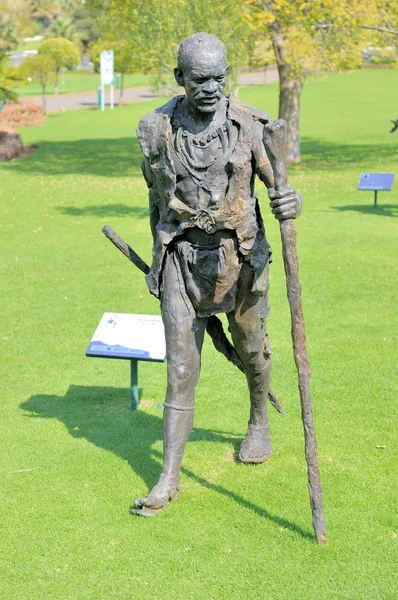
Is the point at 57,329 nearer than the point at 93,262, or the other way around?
the point at 57,329

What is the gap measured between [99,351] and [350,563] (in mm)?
2938

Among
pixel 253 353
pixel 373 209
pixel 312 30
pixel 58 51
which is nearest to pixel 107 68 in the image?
pixel 58 51

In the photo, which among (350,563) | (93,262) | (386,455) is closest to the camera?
(350,563)

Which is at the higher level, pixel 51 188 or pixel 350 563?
pixel 350 563

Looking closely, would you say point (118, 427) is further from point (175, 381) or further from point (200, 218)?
point (200, 218)

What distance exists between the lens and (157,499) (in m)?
5.77

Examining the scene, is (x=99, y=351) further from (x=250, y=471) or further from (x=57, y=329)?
(x=57, y=329)

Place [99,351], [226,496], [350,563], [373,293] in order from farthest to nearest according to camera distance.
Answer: [373,293] < [99,351] < [226,496] < [350,563]

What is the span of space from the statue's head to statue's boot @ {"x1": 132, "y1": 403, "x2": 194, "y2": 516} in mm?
1954

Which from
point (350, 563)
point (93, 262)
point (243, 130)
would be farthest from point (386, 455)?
point (93, 262)

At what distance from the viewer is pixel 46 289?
1187cm

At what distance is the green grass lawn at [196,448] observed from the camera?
520 centimetres

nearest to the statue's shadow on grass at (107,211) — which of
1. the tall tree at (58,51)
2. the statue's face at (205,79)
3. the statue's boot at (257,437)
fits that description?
the statue's boot at (257,437)

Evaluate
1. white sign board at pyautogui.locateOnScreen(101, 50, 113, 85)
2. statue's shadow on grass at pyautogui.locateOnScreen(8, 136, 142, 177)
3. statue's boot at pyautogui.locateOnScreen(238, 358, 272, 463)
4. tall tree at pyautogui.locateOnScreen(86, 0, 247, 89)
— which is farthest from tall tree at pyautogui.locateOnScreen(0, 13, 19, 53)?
statue's boot at pyautogui.locateOnScreen(238, 358, 272, 463)
